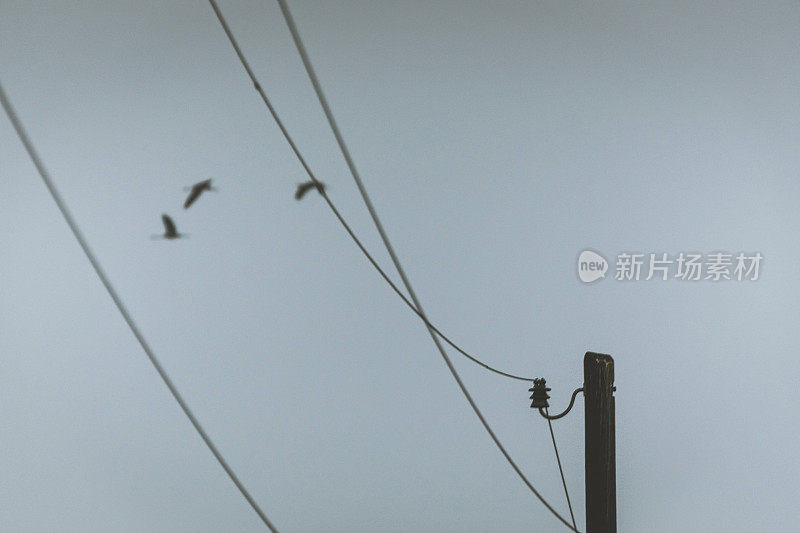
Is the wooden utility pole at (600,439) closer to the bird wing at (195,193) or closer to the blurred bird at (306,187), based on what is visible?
the blurred bird at (306,187)

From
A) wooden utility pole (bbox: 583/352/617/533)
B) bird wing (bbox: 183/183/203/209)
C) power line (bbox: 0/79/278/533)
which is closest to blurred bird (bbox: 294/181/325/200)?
bird wing (bbox: 183/183/203/209)

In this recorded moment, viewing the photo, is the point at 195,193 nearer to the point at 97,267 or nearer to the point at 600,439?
the point at 97,267

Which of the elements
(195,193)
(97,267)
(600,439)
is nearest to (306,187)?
(195,193)

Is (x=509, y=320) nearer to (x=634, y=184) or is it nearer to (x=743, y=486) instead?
(x=634, y=184)

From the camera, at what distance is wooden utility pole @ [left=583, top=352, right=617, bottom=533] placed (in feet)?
4.46

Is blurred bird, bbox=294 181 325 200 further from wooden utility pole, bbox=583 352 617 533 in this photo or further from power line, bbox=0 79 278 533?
wooden utility pole, bbox=583 352 617 533

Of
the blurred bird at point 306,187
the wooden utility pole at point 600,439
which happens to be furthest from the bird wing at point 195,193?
the wooden utility pole at point 600,439

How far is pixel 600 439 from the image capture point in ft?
4.49

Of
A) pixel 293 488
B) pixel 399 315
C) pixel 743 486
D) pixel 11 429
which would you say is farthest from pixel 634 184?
pixel 11 429

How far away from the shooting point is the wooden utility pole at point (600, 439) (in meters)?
1.36

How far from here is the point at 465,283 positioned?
2.08 m

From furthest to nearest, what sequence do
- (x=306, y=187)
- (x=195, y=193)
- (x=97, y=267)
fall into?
(x=195, y=193) < (x=306, y=187) < (x=97, y=267)

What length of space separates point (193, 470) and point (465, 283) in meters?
0.92

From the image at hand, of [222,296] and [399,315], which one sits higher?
[222,296]
